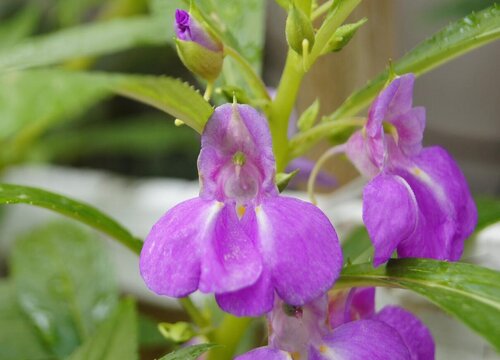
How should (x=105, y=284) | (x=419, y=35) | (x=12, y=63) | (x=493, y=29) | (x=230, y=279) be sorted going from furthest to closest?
1. (x=419, y=35)
2. (x=105, y=284)
3. (x=12, y=63)
4. (x=493, y=29)
5. (x=230, y=279)

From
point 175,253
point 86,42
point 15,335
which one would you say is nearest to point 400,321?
point 175,253

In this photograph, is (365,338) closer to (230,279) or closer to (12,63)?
(230,279)

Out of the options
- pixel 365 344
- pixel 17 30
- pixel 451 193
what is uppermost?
pixel 17 30

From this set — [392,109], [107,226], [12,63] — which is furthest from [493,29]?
[12,63]

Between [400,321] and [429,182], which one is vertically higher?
[429,182]

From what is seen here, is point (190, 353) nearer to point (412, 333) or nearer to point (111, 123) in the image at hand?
point (412, 333)

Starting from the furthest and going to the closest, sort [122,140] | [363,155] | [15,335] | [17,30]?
[122,140], [17,30], [15,335], [363,155]

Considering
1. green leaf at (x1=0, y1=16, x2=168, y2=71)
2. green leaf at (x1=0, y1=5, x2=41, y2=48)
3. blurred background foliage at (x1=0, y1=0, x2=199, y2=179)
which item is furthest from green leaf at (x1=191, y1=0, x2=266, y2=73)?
A: green leaf at (x1=0, y1=5, x2=41, y2=48)
